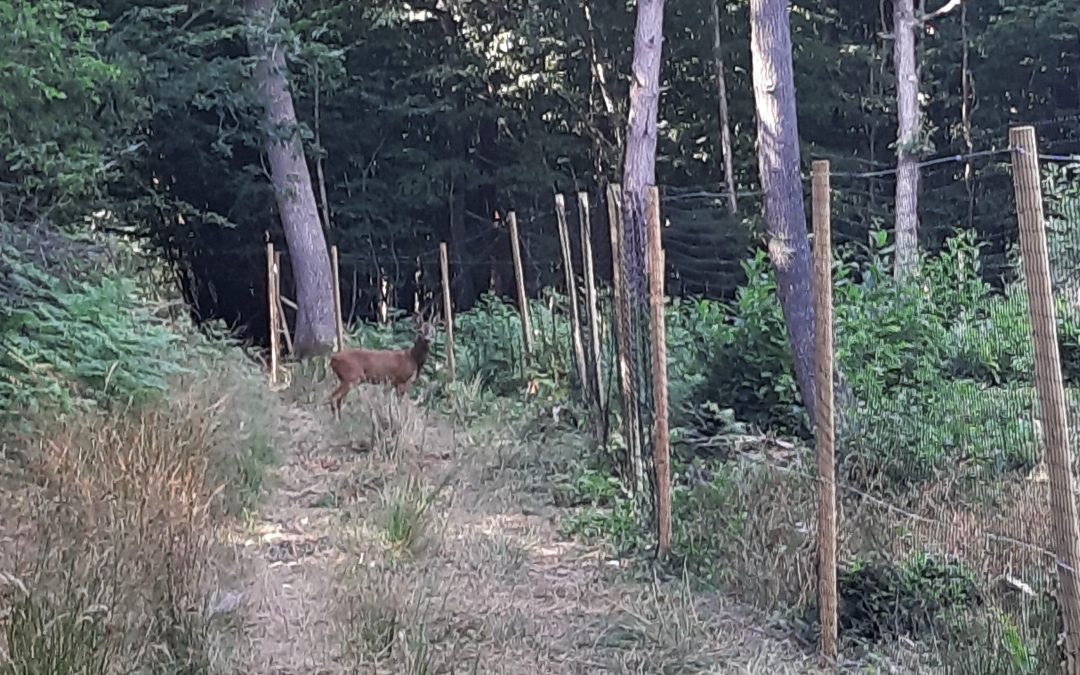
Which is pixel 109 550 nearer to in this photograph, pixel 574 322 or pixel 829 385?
pixel 829 385

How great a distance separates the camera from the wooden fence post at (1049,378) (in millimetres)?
3000

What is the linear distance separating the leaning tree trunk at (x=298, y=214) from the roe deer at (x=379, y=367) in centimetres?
392

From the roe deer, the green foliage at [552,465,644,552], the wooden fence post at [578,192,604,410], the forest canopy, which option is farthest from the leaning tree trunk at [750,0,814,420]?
the forest canopy

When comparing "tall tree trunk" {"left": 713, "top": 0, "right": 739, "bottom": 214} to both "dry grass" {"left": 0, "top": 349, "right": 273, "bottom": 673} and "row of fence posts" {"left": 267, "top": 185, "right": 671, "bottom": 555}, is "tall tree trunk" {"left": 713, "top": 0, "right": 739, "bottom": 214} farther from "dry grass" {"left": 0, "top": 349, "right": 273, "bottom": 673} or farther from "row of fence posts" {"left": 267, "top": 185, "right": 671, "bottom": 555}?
"dry grass" {"left": 0, "top": 349, "right": 273, "bottom": 673}

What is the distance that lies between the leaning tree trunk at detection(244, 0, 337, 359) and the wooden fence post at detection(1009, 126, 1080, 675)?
11467 mm

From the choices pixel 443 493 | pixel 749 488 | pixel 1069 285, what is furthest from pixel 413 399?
pixel 1069 285

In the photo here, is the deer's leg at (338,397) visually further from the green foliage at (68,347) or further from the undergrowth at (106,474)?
the green foliage at (68,347)

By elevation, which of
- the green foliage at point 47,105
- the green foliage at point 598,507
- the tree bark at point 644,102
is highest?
the tree bark at point 644,102

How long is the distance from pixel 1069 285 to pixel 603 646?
2147mm

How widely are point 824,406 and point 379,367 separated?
6263 mm

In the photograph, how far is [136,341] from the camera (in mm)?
6414

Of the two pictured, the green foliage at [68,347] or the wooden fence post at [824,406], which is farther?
the green foliage at [68,347]

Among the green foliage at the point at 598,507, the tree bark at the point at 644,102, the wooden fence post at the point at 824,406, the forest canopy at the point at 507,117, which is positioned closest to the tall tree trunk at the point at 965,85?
the forest canopy at the point at 507,117

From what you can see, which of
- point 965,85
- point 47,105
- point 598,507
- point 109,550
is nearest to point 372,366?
point 47,105
